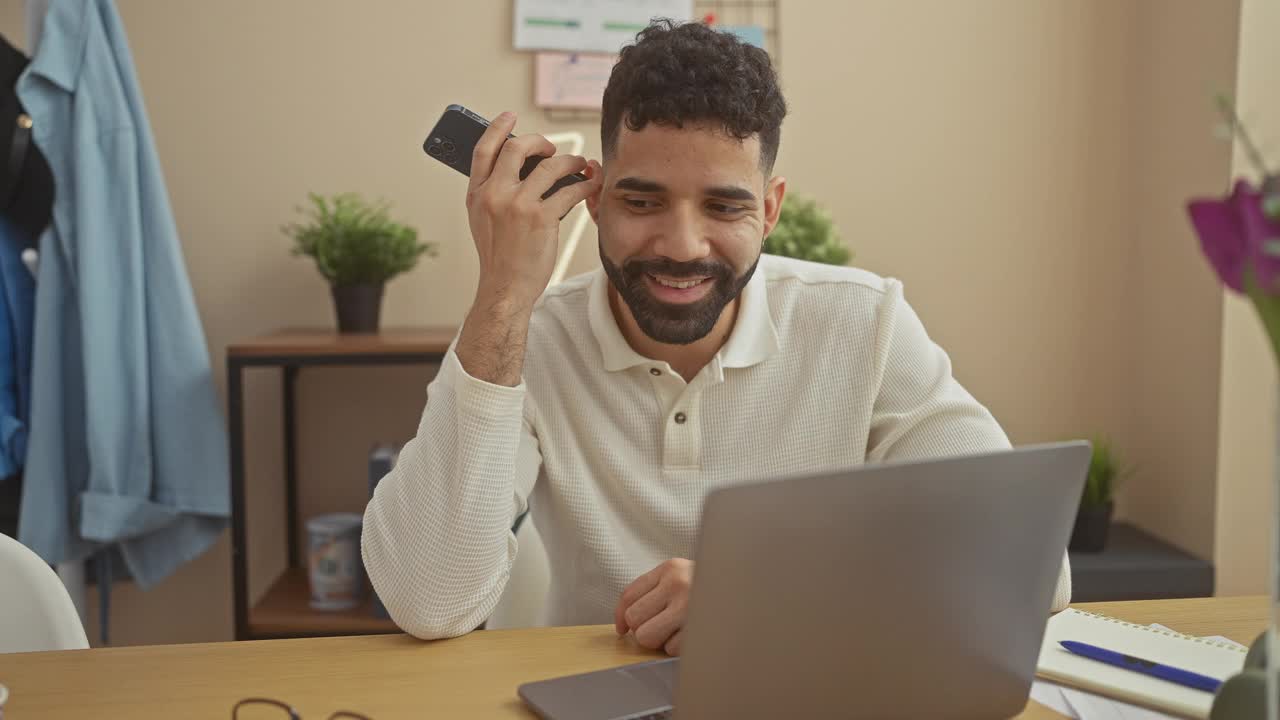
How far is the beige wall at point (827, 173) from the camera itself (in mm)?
2445

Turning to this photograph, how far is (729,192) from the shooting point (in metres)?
1.27

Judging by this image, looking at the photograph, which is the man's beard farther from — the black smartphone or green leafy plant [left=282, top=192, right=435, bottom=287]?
green leafy plant [left=282, top=192, right=435, bottom=287]

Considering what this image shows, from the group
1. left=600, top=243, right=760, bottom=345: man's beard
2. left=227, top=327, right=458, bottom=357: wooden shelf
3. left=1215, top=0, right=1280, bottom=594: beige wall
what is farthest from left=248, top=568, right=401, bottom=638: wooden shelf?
left=1215, top=0, right=1280, bottom=594: beige wall

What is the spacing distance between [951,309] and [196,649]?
2043 millimetres

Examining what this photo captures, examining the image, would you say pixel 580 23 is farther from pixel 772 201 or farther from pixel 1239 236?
pixel 1239 236

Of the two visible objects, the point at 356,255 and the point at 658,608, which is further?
the point at 356,255

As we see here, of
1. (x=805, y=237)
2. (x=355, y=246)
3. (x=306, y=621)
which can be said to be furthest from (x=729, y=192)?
(x=306, y=621)

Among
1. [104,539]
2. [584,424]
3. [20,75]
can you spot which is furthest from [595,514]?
[20,75]

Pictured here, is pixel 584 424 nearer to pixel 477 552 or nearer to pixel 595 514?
pixel 595 514

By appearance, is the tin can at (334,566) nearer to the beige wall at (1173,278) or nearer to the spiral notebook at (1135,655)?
the spiral notebook at (1135,655)

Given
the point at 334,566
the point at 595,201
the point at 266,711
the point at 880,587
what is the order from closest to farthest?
the point at 880,587 < the point at 266,711 < the point at 595,201 < the point at 334,566

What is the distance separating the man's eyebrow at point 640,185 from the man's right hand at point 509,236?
0.15 feet

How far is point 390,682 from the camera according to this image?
0.93 m

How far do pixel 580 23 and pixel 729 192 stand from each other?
1.35 m
